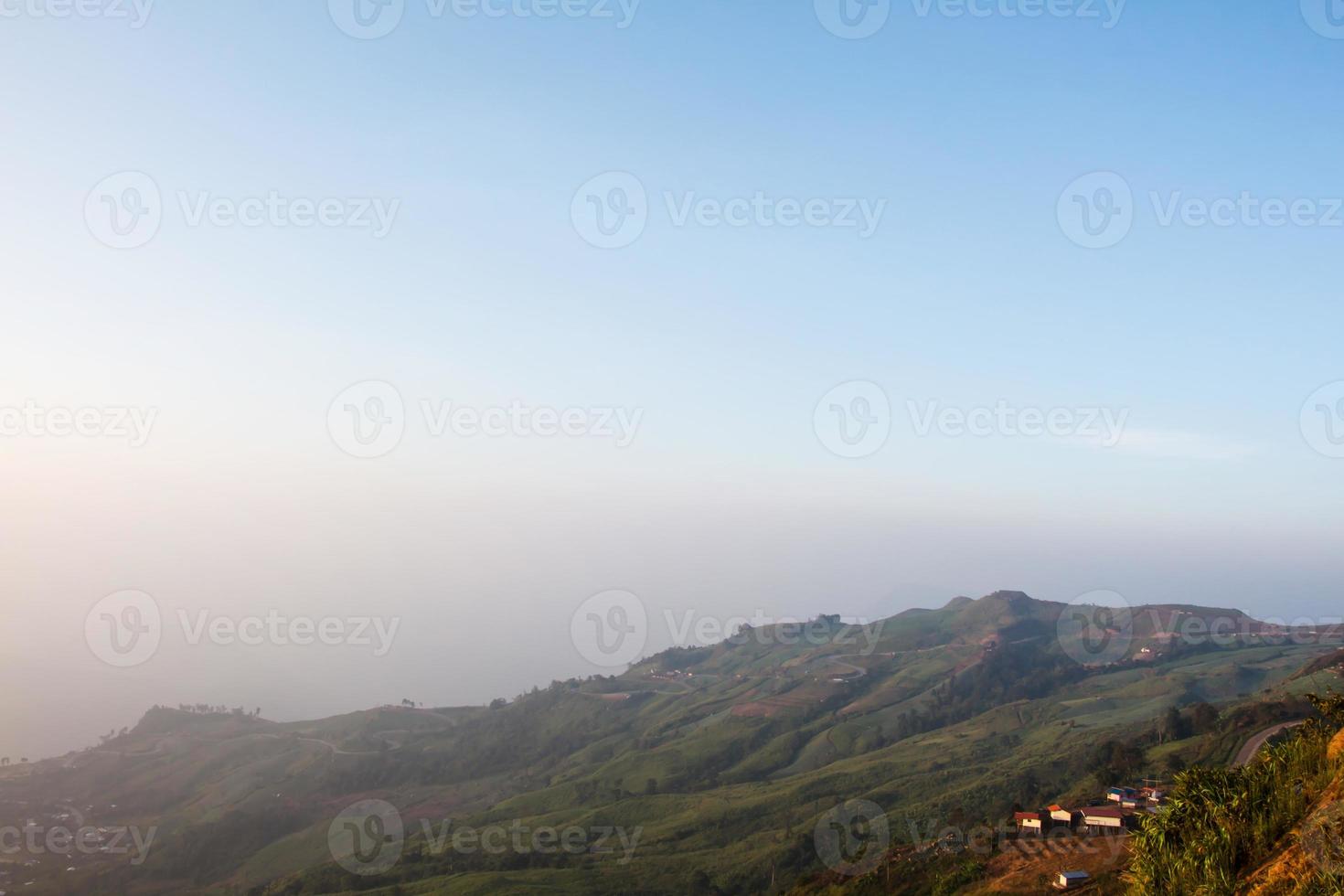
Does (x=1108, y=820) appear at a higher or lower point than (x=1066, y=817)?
higher

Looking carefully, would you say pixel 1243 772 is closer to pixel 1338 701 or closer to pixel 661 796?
pixel 1338 701

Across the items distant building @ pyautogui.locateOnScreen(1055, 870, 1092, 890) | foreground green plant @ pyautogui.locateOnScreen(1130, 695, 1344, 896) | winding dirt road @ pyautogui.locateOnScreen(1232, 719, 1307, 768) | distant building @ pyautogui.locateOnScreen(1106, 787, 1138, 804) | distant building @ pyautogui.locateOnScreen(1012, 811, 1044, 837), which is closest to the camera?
foreground green plant @ pyautogui.locateOnScreen(1130, 695, 1344, 896)

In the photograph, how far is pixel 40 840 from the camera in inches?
4488

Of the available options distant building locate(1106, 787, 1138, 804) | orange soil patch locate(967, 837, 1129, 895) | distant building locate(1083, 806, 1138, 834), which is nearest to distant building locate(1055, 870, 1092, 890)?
orange soil patch locate(967, 837, 1129, 895)

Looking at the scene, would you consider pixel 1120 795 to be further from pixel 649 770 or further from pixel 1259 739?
pixel 649 770

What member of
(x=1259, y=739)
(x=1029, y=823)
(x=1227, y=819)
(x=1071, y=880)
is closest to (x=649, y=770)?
(x=1259, y=739)

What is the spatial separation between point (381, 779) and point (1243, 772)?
147 metres

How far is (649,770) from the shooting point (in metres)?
136

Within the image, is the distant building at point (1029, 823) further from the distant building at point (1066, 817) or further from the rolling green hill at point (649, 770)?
the rolling green hill at point (649, 770)

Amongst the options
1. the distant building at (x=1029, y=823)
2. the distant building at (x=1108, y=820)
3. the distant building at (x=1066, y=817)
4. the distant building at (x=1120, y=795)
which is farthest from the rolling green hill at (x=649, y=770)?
the distant building at (x=1108, y=820)

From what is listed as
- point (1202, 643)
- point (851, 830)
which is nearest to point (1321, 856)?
point (851, 830)

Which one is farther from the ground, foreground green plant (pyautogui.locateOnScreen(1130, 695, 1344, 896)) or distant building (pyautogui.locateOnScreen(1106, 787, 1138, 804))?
foreground green plant (pyautogui.locateOnScreen(1130, 695, 1344, 896))

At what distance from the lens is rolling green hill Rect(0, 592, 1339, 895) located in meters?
84.6

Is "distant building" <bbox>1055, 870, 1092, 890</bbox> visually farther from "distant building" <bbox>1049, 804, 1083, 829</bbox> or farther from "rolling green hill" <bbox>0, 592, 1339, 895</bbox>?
"rolling green hill" <bbox>0, 592, 1339, 895</bbox>
